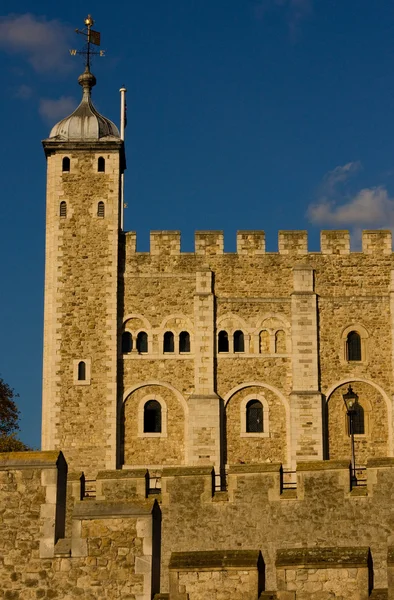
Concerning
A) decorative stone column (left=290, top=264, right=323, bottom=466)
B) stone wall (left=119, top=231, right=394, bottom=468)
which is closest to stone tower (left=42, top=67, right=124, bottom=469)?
stone wall (left=119, top=231, right=394, bottom=468)

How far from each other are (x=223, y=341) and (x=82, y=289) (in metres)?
5.12

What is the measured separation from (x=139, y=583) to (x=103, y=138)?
29291 mm

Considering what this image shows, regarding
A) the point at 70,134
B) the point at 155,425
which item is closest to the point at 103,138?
the point at 70,134

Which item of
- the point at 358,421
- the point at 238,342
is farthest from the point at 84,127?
the point at 358,421

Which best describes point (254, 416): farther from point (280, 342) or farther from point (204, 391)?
point (280, 342)

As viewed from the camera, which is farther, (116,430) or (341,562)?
(116,430)

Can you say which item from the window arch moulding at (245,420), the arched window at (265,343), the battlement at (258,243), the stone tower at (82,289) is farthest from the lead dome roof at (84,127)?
the window arch moulding at (245,420)

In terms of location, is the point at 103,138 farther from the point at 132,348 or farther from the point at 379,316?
the point at 379,316

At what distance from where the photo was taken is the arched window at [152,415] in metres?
40.9

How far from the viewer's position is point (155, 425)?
1610 inches

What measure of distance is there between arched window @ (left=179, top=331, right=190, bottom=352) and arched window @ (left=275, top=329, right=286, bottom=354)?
3.01m

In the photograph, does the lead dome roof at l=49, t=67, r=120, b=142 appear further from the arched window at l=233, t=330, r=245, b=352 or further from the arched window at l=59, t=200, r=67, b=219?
the arched window at l=233, t=330, r=245, b=352

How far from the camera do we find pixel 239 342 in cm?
4156

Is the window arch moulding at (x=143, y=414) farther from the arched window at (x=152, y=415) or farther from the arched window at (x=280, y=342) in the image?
the arched window at (x=280, y=342)
